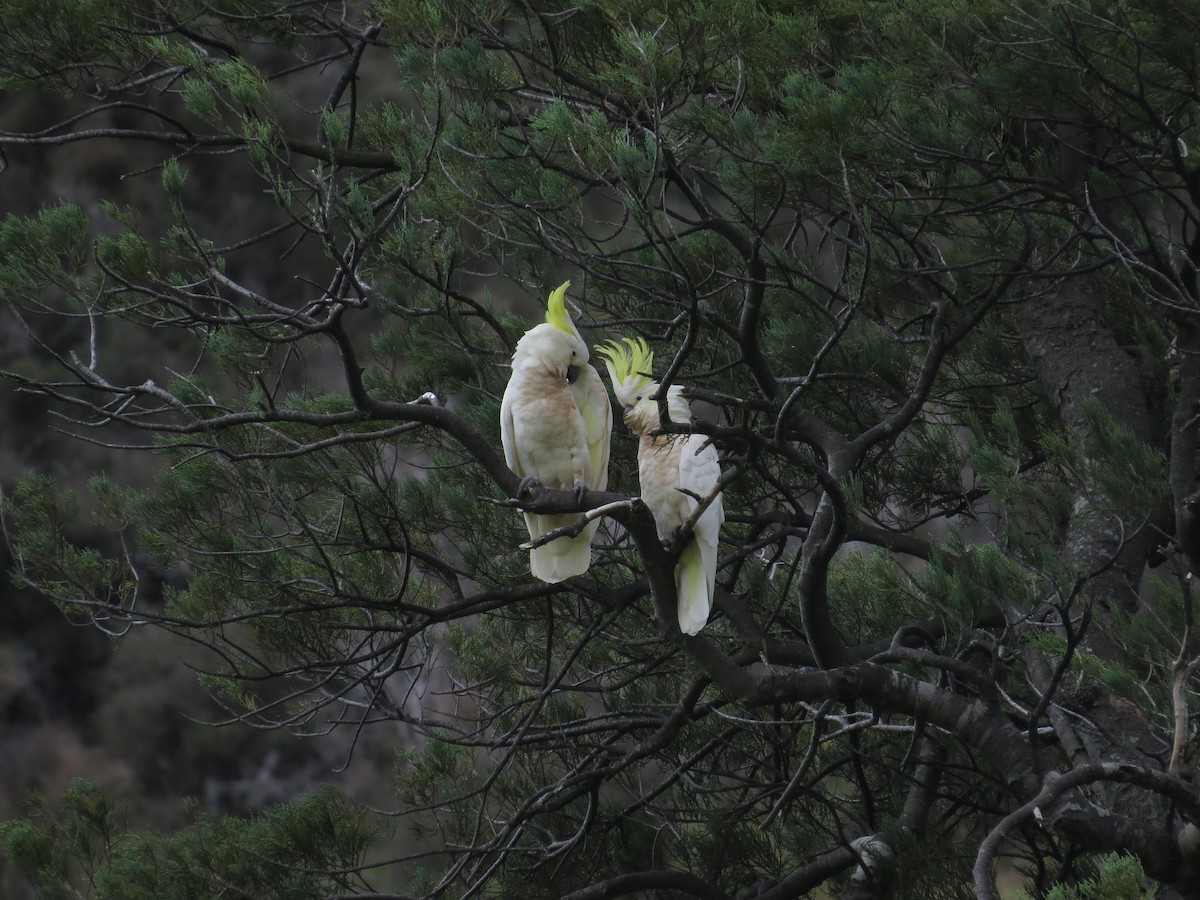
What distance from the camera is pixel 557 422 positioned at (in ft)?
7.75

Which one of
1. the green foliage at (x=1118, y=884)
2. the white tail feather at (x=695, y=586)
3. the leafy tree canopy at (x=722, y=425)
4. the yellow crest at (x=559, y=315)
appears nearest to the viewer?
the green foliage at (x=1118, y=884)

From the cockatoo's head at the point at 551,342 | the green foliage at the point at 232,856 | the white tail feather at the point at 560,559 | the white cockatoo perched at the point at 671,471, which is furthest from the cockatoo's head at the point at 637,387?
the green foliage at the point at 232,856

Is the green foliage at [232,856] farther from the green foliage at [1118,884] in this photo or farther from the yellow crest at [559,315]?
the green foliage at [1118,884]

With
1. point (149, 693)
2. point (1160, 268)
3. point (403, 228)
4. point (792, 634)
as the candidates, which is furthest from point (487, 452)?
point (149, 693)

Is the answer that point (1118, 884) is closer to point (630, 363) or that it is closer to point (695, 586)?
point (695, 586)

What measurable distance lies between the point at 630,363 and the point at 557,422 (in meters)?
0.18

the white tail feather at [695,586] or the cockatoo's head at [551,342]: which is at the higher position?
the cockatoo's head at [551,342]

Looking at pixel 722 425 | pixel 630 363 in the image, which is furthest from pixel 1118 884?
pixel 630 363

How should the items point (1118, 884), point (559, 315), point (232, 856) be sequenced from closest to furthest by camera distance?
point (1118, 884)
point (559, 315)
point (232, 856)

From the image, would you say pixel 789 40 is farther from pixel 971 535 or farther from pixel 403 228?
pixel 971 535

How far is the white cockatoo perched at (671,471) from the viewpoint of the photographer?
2197 millimetres

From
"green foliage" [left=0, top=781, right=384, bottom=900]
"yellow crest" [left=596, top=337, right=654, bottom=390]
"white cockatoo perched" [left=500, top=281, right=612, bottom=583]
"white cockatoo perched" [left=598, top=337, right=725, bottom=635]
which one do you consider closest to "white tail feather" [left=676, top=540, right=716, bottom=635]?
"white cockatoo perched" [left=598, top=337, right=725, bottom=635]

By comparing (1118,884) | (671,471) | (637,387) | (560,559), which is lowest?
(560,559)

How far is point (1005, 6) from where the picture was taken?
2115mm
